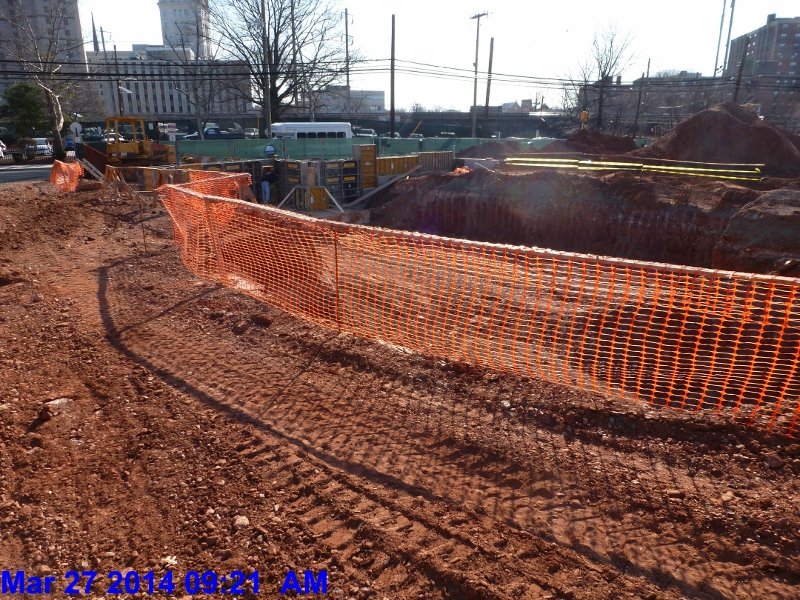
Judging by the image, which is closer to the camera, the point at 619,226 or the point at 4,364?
the point at 4,364

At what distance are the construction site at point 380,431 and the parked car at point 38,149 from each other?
1507 inches

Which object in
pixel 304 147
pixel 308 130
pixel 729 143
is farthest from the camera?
pixel 308 130

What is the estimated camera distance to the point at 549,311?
6414 mm

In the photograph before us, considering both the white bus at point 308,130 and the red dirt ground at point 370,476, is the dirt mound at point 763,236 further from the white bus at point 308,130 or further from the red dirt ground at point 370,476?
the white bus at point 308,130

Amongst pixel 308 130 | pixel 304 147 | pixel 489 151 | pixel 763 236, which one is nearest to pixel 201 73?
pixel 308 130

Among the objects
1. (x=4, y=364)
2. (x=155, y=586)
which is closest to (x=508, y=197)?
(x=4, y=364)

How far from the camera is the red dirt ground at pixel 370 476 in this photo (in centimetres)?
299

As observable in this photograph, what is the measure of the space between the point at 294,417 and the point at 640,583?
2754mm

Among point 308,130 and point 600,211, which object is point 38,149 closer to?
A: point 308,130

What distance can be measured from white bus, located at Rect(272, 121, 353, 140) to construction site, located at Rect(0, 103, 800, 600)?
30.0 meters

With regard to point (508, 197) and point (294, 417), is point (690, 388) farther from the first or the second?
point (508, 197)

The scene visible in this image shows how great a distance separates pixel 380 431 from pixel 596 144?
28.8m

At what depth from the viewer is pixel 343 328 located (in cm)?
623

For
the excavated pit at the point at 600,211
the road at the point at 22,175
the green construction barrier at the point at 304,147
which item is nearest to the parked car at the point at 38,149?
the road at the point at 22,175
